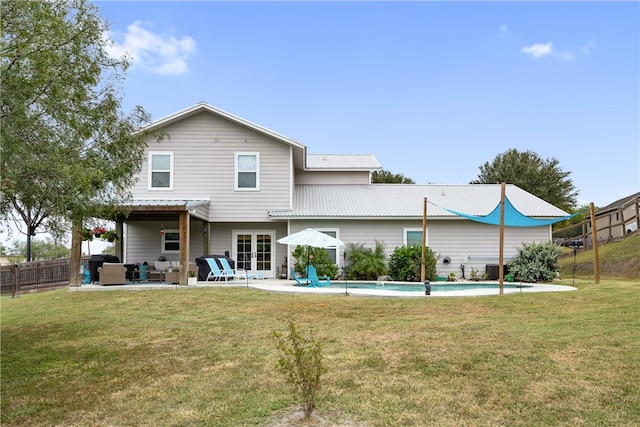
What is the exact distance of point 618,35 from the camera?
14.6 metres

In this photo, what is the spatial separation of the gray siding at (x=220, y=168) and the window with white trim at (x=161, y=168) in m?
0.19

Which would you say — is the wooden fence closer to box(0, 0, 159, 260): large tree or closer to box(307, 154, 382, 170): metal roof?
box(307, 154, 382, 170): metal roof

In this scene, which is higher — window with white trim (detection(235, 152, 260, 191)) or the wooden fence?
window with white trim (detection(235, 152, 260, 191))

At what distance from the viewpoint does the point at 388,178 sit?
43.9 m

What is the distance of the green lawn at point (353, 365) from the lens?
15.0 ft

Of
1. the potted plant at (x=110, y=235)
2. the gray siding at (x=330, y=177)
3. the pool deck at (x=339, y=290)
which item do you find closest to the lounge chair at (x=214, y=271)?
the pool deck at (x=339, y=290)

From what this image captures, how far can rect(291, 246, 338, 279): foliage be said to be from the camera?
17.0 metres

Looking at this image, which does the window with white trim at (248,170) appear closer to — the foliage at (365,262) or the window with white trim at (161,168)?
the window with white trim at (161,168)

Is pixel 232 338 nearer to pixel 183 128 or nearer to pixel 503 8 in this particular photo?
pixel 183 128

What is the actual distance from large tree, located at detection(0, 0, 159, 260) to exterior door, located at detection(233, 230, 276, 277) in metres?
10.6

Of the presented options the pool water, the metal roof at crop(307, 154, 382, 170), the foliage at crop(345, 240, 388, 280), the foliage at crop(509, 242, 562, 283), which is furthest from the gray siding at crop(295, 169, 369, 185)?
the foliage at crop(509, 242, 562, 283)

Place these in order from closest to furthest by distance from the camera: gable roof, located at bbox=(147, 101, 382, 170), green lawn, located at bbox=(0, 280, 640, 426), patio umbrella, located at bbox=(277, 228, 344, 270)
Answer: green lawn, located at bbox=(0, 280, 640, 426) → patio umbrella, located at bbox=(277, 228, 344, 270) → gable roof, located at bbox=(147, 101, 382, 170)

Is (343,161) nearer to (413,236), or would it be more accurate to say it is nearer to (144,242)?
(413,236)

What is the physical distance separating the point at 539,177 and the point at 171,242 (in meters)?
36.0
